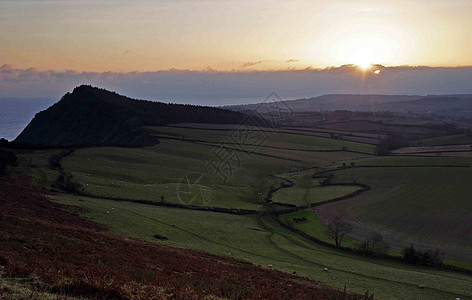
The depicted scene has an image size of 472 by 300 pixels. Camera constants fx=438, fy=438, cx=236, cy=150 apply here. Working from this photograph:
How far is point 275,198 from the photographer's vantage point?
73688 mm

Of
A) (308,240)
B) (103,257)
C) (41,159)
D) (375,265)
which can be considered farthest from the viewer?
(41,159)

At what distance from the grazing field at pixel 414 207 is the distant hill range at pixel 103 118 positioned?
7474 cm

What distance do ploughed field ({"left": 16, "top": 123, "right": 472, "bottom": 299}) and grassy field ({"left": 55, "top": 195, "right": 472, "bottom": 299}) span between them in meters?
0.13

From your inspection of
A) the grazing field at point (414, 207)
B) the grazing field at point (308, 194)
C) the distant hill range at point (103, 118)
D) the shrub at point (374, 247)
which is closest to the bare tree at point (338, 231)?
the grazing field at point (414, 207)

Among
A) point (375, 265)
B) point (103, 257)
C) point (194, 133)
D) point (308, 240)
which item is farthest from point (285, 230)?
point (194, 133)

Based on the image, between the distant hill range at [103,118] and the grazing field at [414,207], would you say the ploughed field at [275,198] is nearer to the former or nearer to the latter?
the grazing field at [414,207]

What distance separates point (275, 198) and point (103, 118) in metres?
104

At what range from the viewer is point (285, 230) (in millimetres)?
56781

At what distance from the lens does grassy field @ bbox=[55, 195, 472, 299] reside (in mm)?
32844

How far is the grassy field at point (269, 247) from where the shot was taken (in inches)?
1293

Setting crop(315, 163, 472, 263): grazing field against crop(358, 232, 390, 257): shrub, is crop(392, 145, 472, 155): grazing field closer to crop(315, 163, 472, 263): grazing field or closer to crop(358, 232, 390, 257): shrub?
crop(315, 163, 472, 263): grazing field

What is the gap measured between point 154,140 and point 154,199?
6415 centimetres

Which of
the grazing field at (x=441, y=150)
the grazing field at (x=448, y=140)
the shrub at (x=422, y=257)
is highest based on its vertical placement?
the grazing field at (x=448, y=140)

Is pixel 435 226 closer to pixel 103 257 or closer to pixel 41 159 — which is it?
pixel 103 257
